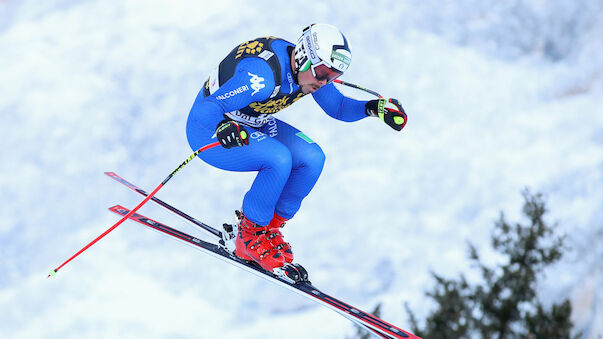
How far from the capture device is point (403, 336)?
13.9 feet

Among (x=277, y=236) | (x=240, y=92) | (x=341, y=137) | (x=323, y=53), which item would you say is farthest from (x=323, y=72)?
(x=341, y=137)

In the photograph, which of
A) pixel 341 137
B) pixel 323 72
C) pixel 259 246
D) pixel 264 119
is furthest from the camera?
pixel 341 137

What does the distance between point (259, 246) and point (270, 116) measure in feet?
3.25

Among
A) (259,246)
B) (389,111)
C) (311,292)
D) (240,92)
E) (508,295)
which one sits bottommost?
(311,292)

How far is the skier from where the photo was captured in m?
3.88

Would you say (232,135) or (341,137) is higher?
(341,137)

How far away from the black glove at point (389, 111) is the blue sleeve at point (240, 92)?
0.95 meters

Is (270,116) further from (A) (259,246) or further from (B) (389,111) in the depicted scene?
(A) (259,246)

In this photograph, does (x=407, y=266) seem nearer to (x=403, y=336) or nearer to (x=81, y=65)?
(x=81, y=65)

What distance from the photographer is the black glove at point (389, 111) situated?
174 inches

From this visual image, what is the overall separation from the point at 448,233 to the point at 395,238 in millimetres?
1293

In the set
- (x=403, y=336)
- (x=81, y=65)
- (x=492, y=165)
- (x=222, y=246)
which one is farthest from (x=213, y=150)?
(x=492, y=165)

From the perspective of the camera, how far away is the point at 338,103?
15.4 ft

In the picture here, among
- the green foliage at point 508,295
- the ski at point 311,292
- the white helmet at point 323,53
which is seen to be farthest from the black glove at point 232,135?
the green foliage at point 508,295
